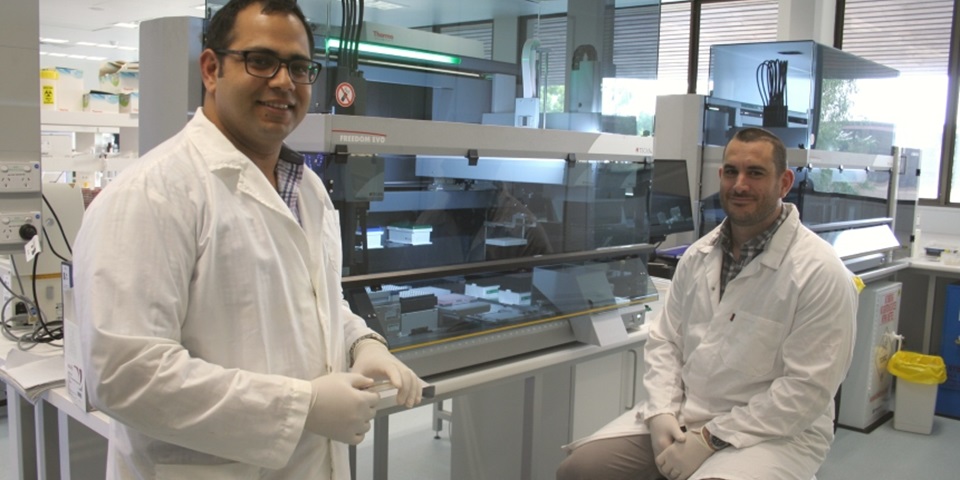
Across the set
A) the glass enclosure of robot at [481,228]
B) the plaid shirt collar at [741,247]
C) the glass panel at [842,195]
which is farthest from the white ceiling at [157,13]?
the glass panel at [842,195]

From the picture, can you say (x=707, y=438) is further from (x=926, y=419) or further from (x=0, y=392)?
(x=0, y=392)

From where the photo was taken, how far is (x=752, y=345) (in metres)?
1.94

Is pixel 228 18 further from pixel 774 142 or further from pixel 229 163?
pixel 774 142

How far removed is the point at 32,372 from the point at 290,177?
1.12 m

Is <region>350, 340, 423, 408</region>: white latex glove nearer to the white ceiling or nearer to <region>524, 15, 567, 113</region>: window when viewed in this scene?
the white ceiling

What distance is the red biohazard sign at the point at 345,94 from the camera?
1744mm

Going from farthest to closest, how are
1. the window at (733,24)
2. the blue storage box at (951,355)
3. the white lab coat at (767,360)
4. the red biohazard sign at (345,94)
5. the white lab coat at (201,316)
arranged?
the window at (733,24), the blue storage box at (951,355), the white lab coat at (767,360), the red biohazard sign at (345,94), the white lab coat at (201,316)

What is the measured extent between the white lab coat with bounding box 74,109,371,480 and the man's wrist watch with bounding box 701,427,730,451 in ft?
3.53

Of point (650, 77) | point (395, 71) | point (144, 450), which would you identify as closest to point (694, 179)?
point (650, 77)

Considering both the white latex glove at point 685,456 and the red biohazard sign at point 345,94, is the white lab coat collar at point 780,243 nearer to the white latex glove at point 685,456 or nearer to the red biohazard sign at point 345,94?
the white latex glove at point 685,456

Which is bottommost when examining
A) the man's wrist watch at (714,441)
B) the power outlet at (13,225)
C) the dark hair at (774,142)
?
the man's wrist watch at (714,441)

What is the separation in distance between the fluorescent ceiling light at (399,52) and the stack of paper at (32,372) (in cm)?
105

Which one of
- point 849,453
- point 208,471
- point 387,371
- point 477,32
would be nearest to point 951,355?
point 849,453

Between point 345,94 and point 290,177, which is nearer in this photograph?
point 290,177
